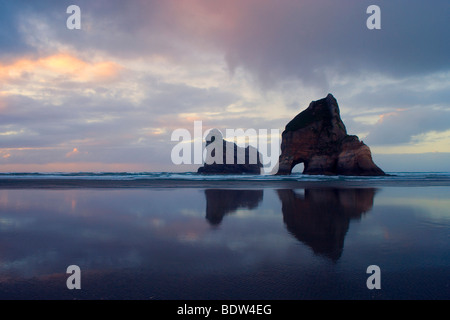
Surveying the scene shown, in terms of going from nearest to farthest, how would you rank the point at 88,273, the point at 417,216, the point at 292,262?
the point at 88,273
the point at 292,262
the point at 417,216

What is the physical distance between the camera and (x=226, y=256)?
4.99 meters

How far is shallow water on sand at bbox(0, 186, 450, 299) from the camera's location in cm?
359

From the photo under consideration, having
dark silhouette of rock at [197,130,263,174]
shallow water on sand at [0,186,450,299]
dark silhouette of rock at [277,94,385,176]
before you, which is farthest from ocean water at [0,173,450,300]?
dark silhouette of rock at [197,130,263,174]

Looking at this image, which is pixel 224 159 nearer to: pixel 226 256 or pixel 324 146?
pixel 324 146

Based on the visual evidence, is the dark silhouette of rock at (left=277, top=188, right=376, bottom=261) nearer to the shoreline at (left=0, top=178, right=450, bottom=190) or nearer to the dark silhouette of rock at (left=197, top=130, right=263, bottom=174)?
the shoreline at (left=0, top=178, right=450, bottom=190)

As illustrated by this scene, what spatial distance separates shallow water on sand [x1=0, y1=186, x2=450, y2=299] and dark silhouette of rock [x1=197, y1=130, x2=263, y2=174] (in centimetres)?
9162

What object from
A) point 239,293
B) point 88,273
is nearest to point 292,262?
point 239,293

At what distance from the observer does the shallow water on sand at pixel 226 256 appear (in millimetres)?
3592
